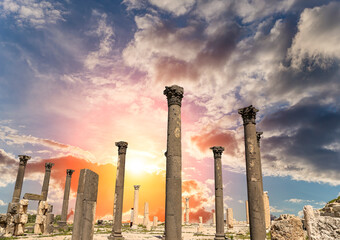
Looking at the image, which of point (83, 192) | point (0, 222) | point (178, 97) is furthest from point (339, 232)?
point (0, 222)

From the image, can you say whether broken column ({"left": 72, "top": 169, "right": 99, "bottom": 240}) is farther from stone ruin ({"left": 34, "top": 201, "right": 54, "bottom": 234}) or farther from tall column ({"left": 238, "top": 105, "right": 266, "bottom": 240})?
stone ruin ({"left": 34, "top": 201, "right": 54, "bottom": 234})

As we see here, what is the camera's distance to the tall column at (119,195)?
17281 mm

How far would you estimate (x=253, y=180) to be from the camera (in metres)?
12.4

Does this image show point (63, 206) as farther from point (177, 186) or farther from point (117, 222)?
point (177, 186)

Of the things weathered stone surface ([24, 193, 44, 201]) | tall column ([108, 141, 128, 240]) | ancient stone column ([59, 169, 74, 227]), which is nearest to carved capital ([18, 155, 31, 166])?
ancient stone column ([59, 169, 74, 227])

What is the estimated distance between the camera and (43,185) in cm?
2850

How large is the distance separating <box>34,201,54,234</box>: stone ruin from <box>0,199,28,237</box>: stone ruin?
1870 mm

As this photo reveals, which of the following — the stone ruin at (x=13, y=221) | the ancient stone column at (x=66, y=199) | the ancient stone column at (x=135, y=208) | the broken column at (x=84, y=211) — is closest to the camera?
the broken column at (x=84, y=211)

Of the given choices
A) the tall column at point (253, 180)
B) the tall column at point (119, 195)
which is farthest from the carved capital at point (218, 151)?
the tall column at point (119, 195)

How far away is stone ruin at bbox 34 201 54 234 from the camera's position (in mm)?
22639

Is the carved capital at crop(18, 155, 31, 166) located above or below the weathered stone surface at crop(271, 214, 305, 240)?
above

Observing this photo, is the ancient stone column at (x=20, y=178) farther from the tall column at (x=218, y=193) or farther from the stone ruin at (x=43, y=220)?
the tall column at (x=218, y=193)

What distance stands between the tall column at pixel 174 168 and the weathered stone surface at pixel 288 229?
434 centimetres

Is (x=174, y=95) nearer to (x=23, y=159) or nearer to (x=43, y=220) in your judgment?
(x=43, y=220)
